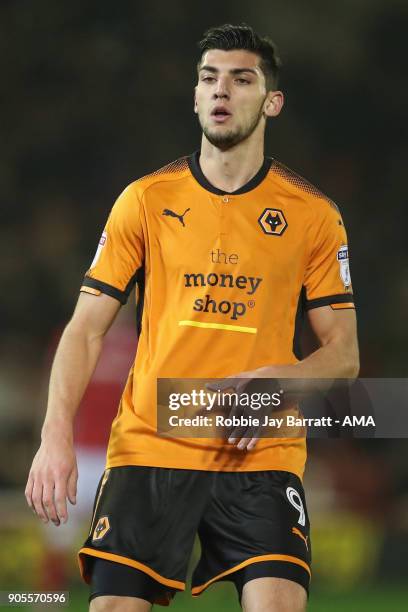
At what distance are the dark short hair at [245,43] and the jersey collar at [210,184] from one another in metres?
0.27

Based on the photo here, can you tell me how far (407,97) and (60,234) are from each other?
3.83 m

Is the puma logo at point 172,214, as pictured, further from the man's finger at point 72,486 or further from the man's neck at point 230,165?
the man's finger at point 72,486

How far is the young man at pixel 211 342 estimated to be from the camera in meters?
3.36

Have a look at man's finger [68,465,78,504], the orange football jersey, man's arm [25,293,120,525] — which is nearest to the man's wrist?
man's arm [25,293,120,525]

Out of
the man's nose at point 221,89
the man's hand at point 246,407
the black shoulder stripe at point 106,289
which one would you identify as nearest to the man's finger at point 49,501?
the man's hand at point 246,407

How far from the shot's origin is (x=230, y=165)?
3742 mm

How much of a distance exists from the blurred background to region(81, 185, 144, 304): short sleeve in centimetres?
493

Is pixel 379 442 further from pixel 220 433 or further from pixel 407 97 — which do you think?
pixel 220 433

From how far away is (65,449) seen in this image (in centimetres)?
332

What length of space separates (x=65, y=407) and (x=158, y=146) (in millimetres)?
7525

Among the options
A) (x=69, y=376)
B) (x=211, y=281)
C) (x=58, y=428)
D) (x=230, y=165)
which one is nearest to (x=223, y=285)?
(x=211, y=281)

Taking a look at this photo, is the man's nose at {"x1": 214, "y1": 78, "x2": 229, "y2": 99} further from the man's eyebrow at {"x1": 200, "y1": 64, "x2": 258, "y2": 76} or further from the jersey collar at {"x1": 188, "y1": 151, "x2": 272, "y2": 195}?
the jersey collar at {"x1": 188, "y1": 151, "x2": 272, "y2": 195}

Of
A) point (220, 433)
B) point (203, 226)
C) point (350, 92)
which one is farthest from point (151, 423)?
point (350, 92)

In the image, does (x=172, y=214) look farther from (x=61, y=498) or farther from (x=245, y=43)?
(x=61, y=498)
